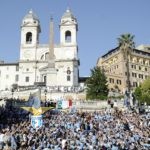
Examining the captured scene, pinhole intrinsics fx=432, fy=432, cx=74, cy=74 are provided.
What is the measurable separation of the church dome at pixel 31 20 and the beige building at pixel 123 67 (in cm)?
2234

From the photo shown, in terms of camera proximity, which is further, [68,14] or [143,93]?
[68,14]

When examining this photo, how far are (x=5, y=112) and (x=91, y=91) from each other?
3327 cm

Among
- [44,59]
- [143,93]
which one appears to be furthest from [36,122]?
[44,59]

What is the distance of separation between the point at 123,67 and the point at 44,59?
806 inches

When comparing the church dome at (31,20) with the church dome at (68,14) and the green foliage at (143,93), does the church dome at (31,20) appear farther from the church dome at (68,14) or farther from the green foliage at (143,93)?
the green foliage at (143,93)

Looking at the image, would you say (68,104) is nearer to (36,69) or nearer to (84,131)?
(84,131)

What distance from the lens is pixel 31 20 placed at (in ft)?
367

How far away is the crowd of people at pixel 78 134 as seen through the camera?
29.5 m

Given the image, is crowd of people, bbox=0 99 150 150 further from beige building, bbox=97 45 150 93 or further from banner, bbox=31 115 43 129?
beige building, bbox=97 45 150 93

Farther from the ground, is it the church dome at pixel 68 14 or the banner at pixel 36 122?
the church dome at pixel 68 14

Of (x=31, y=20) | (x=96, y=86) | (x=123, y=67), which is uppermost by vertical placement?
(x=31, y=20)

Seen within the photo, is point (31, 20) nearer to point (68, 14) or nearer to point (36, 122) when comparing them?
point (68, 14)

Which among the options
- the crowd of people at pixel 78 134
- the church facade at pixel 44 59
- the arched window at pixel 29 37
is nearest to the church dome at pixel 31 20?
the church facade at pixel 44 59

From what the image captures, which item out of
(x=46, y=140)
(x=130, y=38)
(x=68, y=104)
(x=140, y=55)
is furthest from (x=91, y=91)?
(x=46, y=140)
